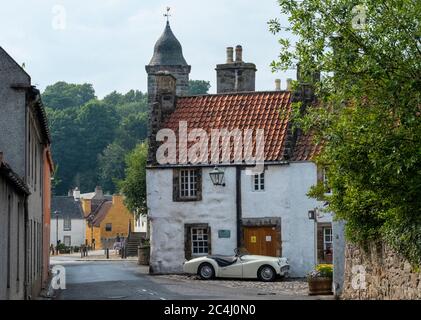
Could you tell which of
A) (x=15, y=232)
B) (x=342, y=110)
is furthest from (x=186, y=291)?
(x=342, y=110)

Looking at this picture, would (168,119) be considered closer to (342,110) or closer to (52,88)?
(342,110)

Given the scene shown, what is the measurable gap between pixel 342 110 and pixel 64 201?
9455 cm

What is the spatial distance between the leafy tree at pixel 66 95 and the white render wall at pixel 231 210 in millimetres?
121636

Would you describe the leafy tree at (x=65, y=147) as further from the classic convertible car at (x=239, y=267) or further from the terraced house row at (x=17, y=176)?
the terraced house row at (x=17, y=176)

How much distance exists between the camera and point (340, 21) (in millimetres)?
19297

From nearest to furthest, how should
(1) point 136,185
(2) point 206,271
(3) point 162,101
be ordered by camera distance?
1. (2) point 206,271
2. (3) point 162,101
3. (1) point 136,185

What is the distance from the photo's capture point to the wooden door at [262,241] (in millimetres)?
39031

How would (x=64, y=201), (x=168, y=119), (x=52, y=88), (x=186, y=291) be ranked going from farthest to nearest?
(x=52, y=88)
(x=64, y=201)
(x=168, y=119)
(x=186, y=291)

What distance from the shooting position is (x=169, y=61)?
76188mm

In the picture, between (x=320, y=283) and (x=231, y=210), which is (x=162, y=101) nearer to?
(x=231, y=210)

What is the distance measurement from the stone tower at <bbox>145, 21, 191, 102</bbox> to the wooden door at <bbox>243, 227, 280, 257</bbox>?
36.1 m

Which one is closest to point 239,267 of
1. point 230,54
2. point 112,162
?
point 230,54

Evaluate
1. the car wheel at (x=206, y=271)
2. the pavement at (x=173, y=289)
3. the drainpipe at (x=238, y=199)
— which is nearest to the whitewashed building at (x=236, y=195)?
the drainpipe at (x=238, y=199)

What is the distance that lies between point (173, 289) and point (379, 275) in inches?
382
